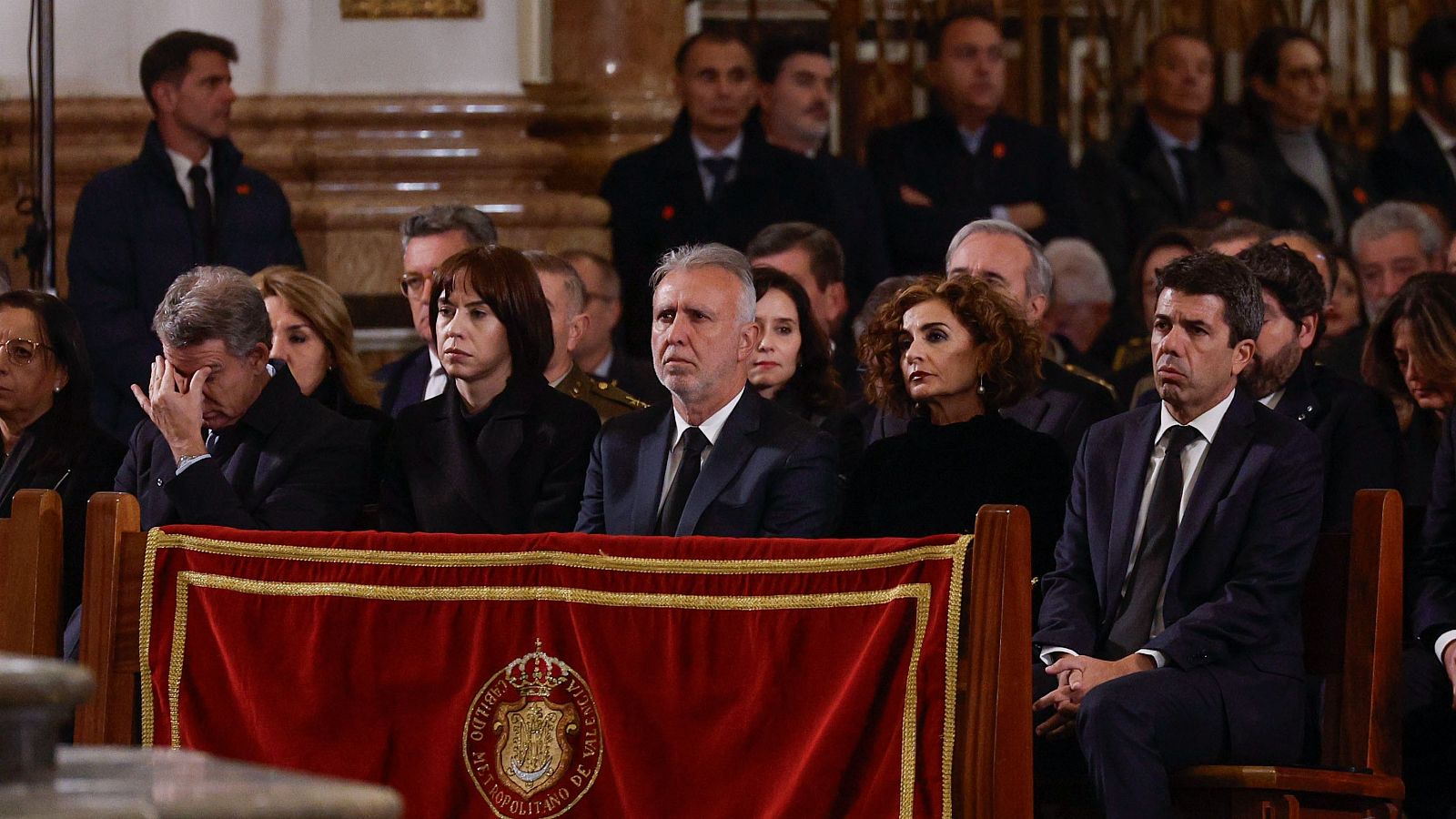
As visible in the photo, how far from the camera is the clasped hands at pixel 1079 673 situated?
4.15 meters

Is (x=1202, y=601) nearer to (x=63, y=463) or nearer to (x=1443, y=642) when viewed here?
(x=1443, y=642)

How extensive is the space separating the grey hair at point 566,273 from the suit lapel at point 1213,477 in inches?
78.4

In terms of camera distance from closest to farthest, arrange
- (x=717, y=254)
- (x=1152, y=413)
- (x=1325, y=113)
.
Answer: (x=1152, y=413) → (x=717, y=254) → (x=1325, y=113)

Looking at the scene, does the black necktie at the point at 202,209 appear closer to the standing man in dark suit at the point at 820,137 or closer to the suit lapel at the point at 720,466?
the standing man in dark suit at the point at 820,137

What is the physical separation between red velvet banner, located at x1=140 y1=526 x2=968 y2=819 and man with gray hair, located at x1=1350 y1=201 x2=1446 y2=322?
3.39 m

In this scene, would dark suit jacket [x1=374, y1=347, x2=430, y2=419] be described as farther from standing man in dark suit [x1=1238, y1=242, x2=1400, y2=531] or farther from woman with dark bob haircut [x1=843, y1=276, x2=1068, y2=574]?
standing man in dark suit [x1=1238, y1=242, x2=1400, y2=531]

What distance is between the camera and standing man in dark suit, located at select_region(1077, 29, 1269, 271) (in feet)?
25.9

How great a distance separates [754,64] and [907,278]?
2054 millimetres

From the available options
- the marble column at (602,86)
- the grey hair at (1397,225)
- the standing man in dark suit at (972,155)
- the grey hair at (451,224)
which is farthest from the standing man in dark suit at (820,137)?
the grey hair at (1397,225)

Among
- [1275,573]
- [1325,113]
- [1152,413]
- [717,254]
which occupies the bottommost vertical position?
[1275,573]

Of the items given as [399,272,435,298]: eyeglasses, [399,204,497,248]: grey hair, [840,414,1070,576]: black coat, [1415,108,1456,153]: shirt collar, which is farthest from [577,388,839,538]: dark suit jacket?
[1415,108,1456,153]: shirt collar

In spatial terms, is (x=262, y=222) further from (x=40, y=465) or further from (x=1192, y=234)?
(x=1192, y=234)

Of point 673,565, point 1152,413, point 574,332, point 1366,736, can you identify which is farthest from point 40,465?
point 1366,736

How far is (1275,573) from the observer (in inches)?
165
